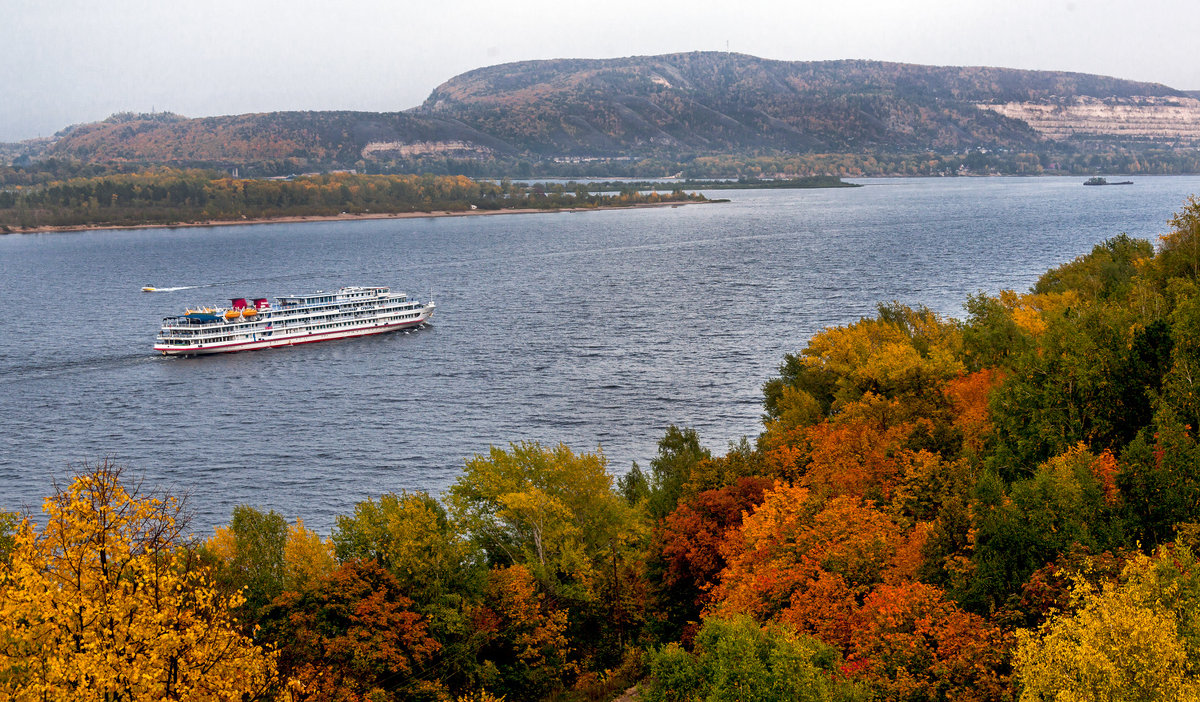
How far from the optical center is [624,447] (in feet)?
197

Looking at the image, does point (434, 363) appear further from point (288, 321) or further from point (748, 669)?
point (748, 669)

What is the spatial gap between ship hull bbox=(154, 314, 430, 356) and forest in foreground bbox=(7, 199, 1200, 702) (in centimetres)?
6270

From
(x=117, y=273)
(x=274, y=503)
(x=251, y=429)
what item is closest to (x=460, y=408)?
(x=251, y=429)

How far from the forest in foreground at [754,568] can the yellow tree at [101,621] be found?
0.05m

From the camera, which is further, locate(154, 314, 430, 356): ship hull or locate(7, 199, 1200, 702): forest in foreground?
locate(154, 314, 430, 356): ship hull

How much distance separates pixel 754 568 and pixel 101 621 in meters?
19.9

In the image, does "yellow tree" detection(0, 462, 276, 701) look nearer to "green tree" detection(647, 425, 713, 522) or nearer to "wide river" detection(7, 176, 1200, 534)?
"green tree" detection(647, 425, 713, 522)

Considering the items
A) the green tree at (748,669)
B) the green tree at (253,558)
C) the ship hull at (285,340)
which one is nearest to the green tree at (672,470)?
the green tree at (253,558)

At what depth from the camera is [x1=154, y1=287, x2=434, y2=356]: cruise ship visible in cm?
9775

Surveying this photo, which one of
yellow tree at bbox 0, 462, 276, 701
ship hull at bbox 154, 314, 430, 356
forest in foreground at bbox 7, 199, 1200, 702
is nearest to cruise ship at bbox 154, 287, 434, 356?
ship hull at bbox 154, 314, 430, 356

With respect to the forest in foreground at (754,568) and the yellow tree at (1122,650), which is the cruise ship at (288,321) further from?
the yellow tree at (1122,650)

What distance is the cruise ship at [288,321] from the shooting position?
97.8 m

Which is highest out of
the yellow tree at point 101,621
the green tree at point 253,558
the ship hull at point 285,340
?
the yellow tree at point 101,621

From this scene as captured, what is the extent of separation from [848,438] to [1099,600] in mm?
21765
